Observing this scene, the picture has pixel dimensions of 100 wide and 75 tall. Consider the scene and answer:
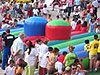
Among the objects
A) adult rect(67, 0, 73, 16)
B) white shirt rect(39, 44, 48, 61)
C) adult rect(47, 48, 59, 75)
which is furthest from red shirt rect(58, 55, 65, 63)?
adult rect(67, 0, 73, 16)

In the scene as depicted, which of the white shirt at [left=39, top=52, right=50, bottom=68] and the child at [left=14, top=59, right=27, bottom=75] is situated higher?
the child at [left=14, top=59, right=27, bottom=75]

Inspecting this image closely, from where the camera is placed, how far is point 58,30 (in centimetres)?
1405

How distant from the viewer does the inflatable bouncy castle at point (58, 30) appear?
14047 mm

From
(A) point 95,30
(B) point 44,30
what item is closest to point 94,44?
(B) point 44,30

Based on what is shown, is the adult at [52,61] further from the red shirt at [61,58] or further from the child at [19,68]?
the child at [19,68]

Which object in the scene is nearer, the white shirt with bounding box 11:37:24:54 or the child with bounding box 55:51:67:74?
the child with bounding box 55:51:67:74

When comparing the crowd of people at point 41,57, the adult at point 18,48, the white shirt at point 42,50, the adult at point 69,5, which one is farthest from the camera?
the adult at point 69,5

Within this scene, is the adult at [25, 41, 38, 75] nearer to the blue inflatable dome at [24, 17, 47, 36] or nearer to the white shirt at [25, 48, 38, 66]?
the white shirt at [25, 48, 38, 66]

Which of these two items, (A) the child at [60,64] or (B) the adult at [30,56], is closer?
(A) the child at [60,64]

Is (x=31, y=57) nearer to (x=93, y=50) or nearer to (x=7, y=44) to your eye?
(x=7, y=44)

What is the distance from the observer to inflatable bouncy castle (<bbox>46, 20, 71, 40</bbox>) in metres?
14.0

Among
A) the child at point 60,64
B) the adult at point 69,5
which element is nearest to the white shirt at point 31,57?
the child at point 60,64

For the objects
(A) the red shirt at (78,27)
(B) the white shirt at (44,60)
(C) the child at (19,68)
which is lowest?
(A) the red shirt at (78,27)

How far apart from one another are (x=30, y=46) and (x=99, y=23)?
260 inches
